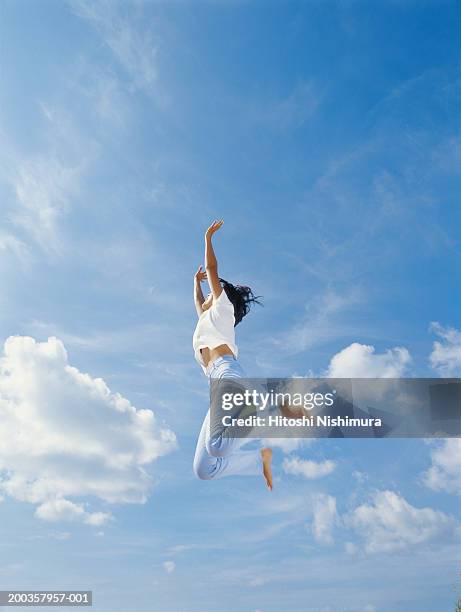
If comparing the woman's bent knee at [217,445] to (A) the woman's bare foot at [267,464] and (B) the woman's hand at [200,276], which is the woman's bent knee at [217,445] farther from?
(B) the woman's hand at [200,276]

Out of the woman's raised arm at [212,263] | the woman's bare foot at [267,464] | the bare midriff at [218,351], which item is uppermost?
the woman's raised arm at [212,263]

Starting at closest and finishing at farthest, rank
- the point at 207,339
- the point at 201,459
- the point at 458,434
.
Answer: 1. the point at 201,459
2. the point at 207,339
3. the point at 458,434

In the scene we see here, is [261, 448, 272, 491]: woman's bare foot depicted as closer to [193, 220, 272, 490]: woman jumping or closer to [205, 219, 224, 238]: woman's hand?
[193, 220, 272, 490]: woman jumping

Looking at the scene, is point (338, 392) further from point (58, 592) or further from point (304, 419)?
point (58, 592)

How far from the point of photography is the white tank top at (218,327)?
318 inches

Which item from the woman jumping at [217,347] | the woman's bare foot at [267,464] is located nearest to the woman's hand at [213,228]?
the woman jumping at [217,347]

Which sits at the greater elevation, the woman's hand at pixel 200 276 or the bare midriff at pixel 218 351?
the woman's hand at pixel 200 276

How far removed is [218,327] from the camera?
26.6 ft

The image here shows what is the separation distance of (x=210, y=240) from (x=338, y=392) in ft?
8.72

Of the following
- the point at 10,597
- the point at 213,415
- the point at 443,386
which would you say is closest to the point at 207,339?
the point at 213,415

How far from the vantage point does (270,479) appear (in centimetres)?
781

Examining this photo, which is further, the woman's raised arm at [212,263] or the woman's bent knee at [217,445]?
the woman's raised arm at [212,263]

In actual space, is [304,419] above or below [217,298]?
below

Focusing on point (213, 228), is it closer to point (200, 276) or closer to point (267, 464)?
point (200, 276)
